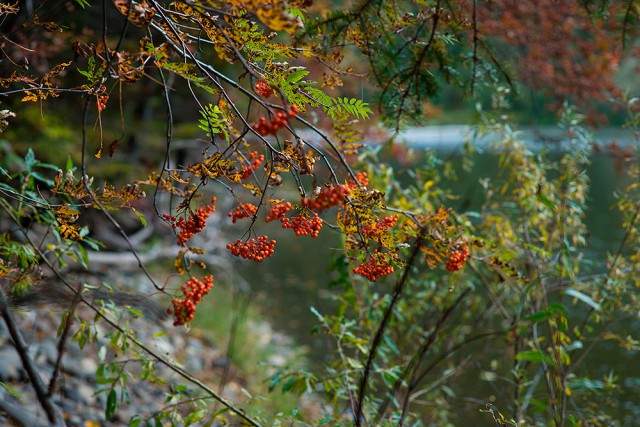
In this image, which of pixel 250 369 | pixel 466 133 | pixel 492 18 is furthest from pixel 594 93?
pixel 250 369

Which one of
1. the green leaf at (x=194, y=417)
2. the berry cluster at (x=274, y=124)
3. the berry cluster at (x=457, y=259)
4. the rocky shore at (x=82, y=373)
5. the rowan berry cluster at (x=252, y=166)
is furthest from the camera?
the rocky shore at (x=82, y=373)

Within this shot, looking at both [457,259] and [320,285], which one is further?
[320,285]

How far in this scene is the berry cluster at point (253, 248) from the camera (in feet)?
4.87

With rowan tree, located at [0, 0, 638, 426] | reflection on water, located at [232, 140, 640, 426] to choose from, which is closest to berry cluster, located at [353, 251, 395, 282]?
rowan tree, located at [0, 0, 638, 426]

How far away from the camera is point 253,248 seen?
1.50m

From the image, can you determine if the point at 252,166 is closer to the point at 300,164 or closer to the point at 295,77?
the point at 300,164

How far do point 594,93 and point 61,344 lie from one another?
211 inches

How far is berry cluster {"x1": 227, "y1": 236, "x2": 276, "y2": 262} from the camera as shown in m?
1.48

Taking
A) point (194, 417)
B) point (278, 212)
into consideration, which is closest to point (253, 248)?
point (278, 212)

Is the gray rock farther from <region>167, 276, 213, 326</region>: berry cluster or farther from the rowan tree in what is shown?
<region>167, 276, 213, 326</region>: berry cluster

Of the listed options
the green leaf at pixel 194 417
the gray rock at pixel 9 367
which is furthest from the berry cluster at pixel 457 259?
the gray rock at pixel 9 367

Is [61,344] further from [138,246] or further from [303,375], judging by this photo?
[138,246]

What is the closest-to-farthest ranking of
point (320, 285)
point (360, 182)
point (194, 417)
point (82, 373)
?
point (360, 182), point (194, 417), point (82, 373), point (320, 285)

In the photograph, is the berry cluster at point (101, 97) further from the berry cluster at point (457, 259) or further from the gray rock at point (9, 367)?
the gray rock at point (9, 367)
